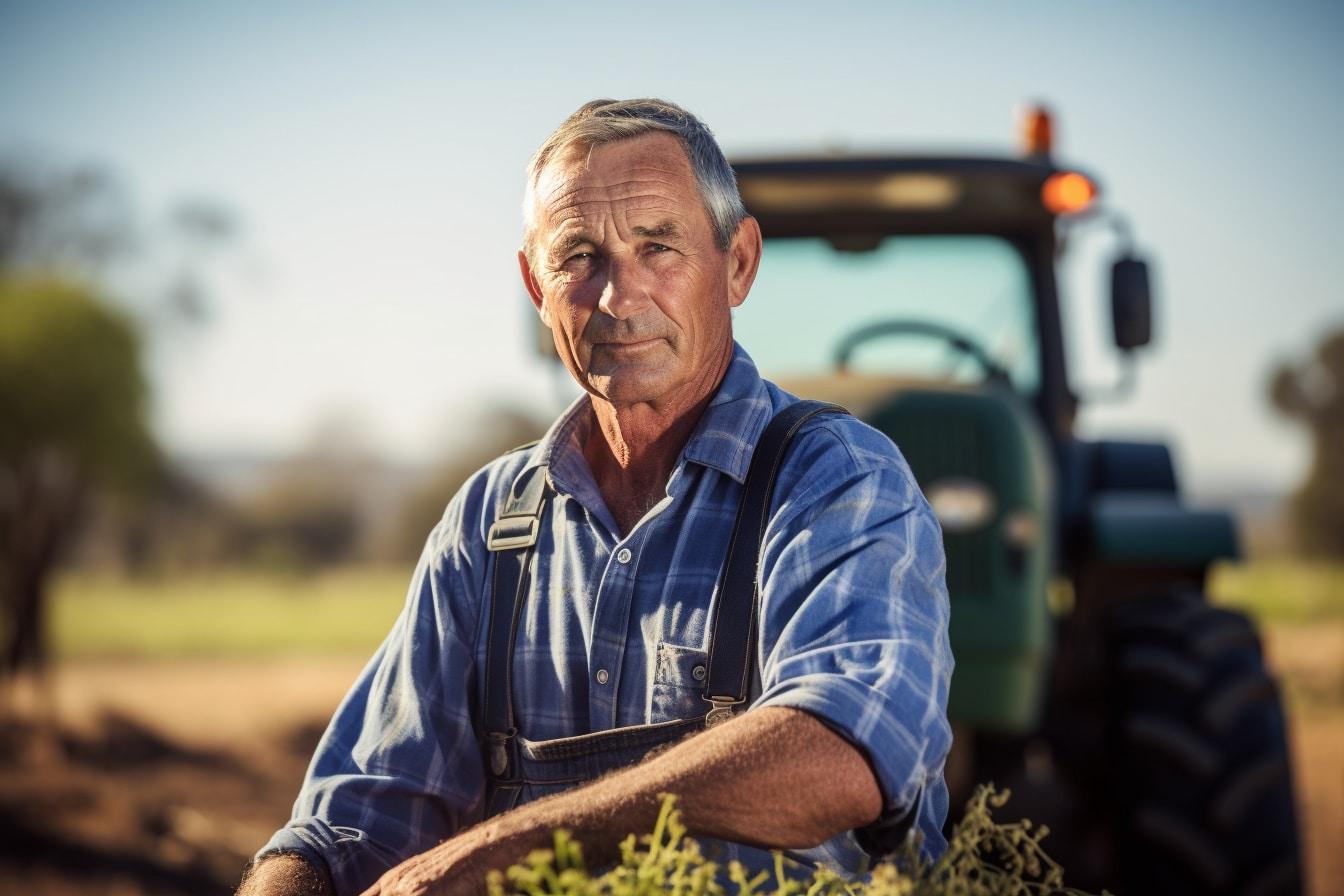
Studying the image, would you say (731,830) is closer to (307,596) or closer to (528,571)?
(528,571)

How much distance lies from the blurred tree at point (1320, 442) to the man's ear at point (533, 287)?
59.2ft

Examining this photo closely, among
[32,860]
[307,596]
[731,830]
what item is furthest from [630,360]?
[307,596]

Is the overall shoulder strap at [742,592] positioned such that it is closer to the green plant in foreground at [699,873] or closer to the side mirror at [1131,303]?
the green plant in foreground at [699,873]

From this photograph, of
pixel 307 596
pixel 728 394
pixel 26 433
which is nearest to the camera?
pixel 728 394

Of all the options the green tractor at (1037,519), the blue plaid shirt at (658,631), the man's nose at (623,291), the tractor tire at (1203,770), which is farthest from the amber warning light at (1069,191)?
the man's nose at (623,291)

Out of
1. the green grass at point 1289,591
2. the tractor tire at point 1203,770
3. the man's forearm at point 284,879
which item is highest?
the man's forearm at point 284,879

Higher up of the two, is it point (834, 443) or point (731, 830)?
point (834, 443)

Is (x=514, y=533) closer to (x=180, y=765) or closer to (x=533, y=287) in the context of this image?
(x=533, y=287)

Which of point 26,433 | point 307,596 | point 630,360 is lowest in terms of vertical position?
point 307,596

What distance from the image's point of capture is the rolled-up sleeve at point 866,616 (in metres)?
1.25

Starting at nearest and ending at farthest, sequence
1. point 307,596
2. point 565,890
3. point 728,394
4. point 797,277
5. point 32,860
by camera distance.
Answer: point 565,890 < point 728,394 < point 797,277 < point 32,860 < point 307,596

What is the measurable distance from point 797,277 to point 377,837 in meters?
2.50

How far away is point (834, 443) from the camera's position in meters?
1.44

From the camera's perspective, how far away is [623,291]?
1.47 metres
